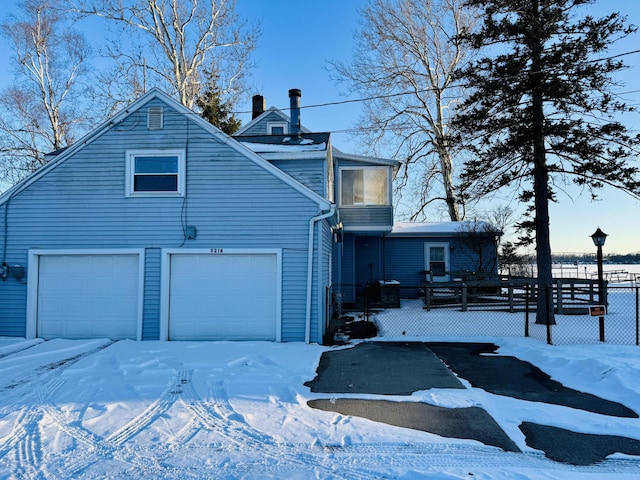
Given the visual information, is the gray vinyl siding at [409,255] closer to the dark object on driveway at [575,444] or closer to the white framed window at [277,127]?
the white framed window at [277,127]

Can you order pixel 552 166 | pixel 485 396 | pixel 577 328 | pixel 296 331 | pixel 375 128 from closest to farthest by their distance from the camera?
pixel 485 396 → pixel 296 331 → pixel 577 328 → pixel 552 166 → pixel 375 128

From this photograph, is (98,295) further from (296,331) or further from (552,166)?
(552,166)

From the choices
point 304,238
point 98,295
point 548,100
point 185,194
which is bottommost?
point 98,295

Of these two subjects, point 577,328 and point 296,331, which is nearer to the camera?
point 296,331

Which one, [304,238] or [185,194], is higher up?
[185,194]

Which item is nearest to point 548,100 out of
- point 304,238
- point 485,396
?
point 304,238

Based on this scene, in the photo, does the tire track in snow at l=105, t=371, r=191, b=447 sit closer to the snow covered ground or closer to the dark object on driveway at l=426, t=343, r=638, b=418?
the snow covered ground

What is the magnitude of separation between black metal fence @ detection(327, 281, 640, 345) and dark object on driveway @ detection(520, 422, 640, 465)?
3979mm

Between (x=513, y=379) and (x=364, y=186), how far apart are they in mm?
8479

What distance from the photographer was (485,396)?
5.09 metres

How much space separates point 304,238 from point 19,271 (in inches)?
249

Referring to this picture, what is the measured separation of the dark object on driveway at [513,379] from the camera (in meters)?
4.88

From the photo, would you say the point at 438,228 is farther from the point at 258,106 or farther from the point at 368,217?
the point at 258,106

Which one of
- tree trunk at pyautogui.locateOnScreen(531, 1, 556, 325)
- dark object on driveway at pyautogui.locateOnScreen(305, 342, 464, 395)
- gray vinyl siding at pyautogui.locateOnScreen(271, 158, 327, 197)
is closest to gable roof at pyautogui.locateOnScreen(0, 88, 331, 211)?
gray vinyl siding at pyautogui.locateOnScreen(271, 158, 327, 197)
